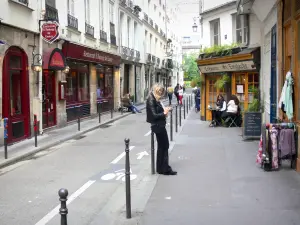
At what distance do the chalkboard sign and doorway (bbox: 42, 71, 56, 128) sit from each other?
823 centimetres

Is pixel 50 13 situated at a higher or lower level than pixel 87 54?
higher

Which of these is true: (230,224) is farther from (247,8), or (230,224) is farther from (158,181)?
(247,8)

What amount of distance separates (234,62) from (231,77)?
133cm

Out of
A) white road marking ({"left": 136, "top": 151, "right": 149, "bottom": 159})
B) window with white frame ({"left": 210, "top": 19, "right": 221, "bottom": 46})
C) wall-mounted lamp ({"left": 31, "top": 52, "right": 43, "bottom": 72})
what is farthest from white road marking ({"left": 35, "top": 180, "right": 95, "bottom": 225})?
window with white frame ({"left": 210, "top": 19, "right": 221, "bottom": 46})

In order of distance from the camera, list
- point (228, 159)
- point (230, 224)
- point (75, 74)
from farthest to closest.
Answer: point (75, 74) < point (228, 159) < point (230, 224)

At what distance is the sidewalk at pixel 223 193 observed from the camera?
18.7 feet

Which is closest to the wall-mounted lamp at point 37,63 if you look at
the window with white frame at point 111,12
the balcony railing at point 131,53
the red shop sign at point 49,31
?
the red shop sign at point 49,31

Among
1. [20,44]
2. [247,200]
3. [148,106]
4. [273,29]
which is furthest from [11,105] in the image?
[247,200]

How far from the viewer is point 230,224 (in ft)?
17.8

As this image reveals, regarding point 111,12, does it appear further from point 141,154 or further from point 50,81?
point 141,154

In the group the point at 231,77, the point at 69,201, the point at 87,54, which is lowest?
the point at 69,201

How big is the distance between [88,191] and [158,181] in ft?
4.31

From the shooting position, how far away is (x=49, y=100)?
17688mm

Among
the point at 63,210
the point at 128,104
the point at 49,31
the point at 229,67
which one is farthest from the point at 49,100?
the point at 63,210
